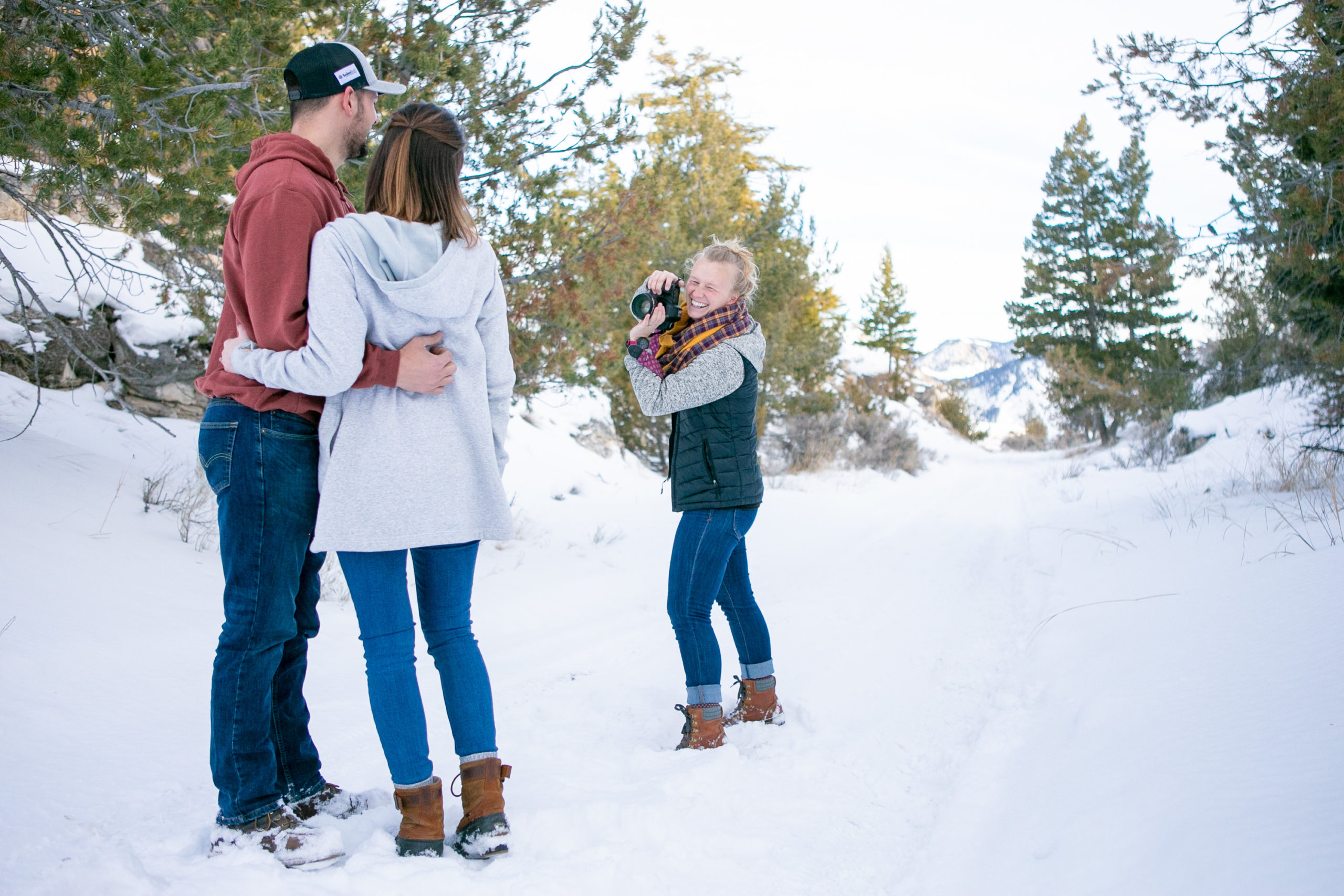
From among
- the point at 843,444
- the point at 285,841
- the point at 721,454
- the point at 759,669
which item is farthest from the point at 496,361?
the point at 843,444

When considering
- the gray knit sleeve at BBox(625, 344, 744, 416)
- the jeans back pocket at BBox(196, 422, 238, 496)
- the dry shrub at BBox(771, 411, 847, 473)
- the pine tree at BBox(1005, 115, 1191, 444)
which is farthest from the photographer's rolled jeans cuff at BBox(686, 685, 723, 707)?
the pine tree at BBox(1005, 115, 1191, 444)

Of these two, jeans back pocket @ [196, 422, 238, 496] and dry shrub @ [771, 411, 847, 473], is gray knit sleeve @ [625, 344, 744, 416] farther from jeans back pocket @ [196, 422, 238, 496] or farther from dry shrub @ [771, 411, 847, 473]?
dry shrub @ [771, 411, 847, 473]

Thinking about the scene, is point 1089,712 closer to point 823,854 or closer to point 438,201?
point 823,854

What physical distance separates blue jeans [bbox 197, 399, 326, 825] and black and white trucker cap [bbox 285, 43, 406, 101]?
855 millimetres

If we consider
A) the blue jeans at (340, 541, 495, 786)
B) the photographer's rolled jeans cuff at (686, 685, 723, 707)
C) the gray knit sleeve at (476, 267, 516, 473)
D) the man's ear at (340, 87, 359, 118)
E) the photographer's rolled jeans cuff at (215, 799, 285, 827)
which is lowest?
the photographer's rolled jeans cuff at (686, 685, 723, 707)

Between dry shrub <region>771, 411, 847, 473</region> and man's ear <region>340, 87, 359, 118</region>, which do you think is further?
dry shrub <region>771, 411, 847, 473</region>

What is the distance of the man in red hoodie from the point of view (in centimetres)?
203

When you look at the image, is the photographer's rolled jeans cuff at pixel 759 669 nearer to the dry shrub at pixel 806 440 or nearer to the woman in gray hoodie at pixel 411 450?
the woman in gray hoodie at pixel 411 450

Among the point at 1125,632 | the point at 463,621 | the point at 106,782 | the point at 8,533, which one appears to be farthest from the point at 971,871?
the point at 8,533

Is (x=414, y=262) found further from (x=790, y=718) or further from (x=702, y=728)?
(x=790, y=718)

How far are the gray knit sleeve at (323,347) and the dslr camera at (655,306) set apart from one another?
4.31ft

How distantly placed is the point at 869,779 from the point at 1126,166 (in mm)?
30310

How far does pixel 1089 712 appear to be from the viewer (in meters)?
3.05

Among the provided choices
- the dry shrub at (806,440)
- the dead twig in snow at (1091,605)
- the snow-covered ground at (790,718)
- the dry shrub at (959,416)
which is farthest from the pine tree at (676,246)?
the dry shrub at (959,416)
